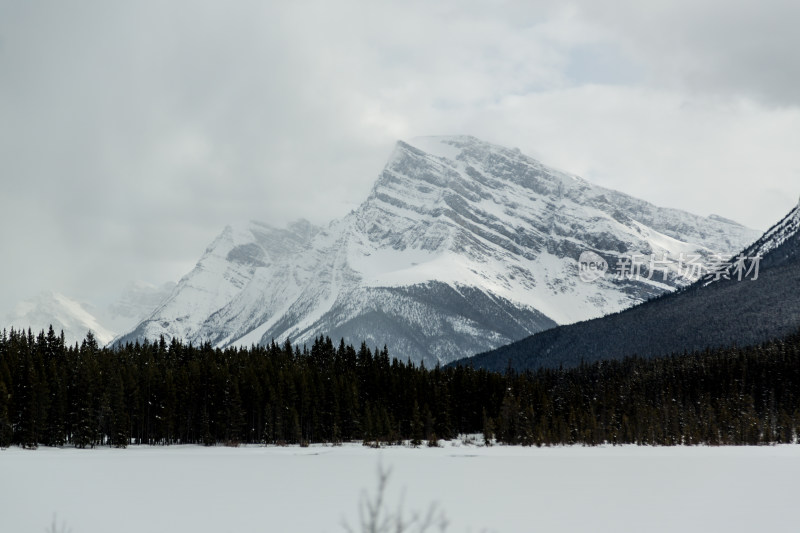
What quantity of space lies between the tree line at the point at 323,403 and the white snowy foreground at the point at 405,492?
80.5ft

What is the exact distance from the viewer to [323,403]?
149 m

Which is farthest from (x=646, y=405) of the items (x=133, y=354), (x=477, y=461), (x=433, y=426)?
(x=133, y=354)

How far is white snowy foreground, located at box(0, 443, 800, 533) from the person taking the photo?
48906mm

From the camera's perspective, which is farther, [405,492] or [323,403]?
[323,403]

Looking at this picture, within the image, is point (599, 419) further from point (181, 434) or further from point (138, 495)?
point (138, 495)

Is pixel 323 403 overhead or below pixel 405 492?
overhead

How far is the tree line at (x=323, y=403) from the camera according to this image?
13275 centimetres

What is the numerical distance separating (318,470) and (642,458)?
45.3 meters

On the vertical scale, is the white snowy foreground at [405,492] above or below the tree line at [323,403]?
below

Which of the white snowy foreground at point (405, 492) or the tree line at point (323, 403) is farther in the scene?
the tree line at point (323, 403)

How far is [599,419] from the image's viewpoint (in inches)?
7121

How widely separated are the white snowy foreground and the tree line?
80.5 feet

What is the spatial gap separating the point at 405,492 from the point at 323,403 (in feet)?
283

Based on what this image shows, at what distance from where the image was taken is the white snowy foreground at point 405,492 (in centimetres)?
4891
